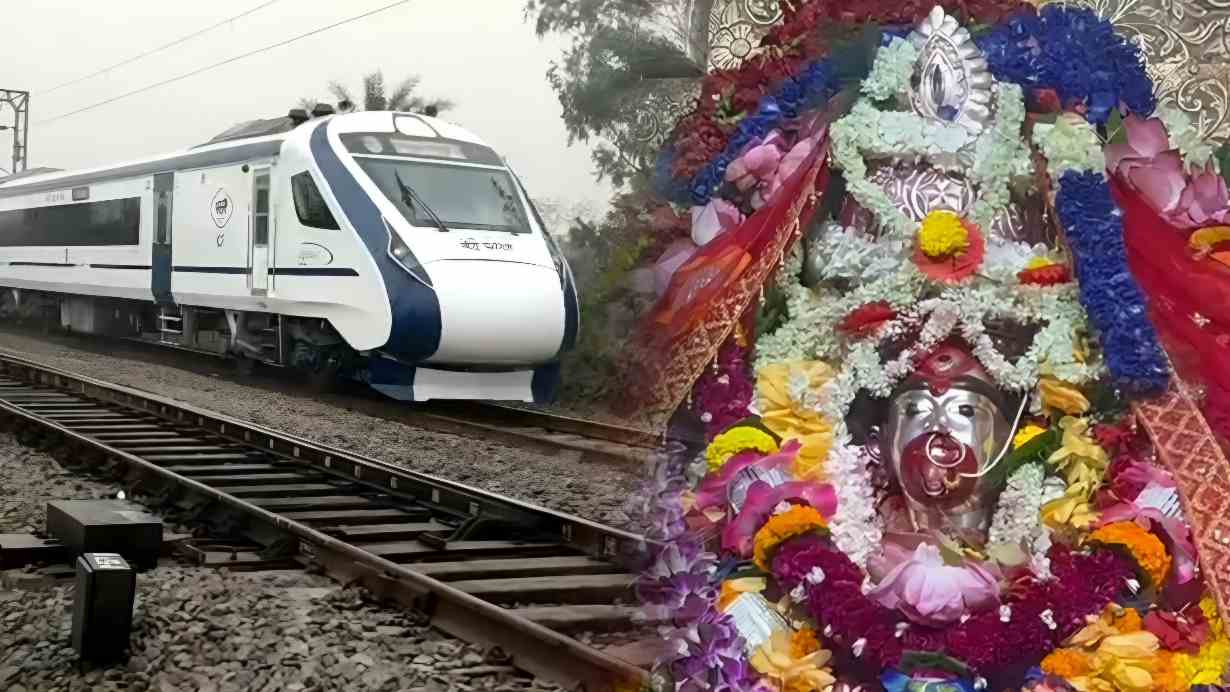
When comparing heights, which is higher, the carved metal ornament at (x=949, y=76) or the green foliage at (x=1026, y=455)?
the carved metal ornament at (x=949, y=76)

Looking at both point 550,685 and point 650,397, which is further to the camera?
point 550,685

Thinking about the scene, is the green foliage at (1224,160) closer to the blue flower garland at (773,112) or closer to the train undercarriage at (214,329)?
the blue flower garland at (773,112)

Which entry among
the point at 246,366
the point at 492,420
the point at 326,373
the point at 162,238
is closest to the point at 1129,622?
the point at 492,420

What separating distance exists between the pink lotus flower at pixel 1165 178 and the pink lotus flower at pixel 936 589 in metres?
0.66

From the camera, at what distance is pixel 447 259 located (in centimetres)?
1041

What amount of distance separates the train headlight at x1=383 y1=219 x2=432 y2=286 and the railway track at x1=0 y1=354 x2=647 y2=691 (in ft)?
6.46

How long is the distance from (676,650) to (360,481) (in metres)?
5.29

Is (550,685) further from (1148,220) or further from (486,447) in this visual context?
(486,447)

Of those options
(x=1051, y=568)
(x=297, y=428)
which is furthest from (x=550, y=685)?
(x=297, y=428)

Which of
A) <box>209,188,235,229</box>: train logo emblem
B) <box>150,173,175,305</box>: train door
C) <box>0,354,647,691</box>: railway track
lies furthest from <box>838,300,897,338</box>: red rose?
<box>150,173,175,305</box>: train door

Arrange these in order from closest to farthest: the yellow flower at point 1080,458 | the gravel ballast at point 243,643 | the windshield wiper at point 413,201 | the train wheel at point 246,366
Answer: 1. the yellow flower at point 1080,458
2. the gravel ballast at point 243,643
3. the windshield wiper at point 413,201
4. the train wheel at point 246,366

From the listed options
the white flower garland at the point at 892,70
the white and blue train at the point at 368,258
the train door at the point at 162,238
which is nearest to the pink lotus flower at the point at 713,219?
the white flower garland at the point at 892,70

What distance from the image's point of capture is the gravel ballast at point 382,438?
7.69 m

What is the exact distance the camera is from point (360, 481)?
7.36m
